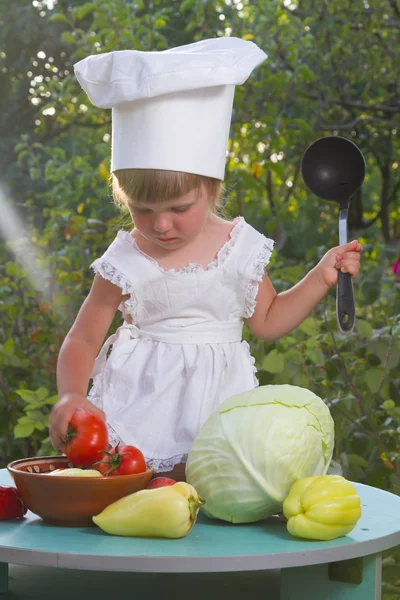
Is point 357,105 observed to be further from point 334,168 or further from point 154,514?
point 154,514

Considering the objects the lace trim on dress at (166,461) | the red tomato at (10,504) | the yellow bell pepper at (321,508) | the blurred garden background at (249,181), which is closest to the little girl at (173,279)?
the lace trim on dress at (166,461)

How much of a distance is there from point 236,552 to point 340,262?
87cm

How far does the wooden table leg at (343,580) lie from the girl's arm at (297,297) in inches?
28.9

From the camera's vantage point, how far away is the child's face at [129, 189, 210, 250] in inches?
79.1

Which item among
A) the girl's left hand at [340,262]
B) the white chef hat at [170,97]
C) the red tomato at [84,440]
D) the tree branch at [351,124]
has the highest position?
the tree branch at [351,124]

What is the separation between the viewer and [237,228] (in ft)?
7.57

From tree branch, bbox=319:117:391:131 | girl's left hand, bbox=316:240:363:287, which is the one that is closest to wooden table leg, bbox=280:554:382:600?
girl's left hand, bbox=316:240:363:287

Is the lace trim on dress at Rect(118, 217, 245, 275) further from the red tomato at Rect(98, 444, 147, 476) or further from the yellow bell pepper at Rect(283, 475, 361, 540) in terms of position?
the yellow bell pepper at Rect(283, 475, 361, 540)

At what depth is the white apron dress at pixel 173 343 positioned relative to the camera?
2117mm

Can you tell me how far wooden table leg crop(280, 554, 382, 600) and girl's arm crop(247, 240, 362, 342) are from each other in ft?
2.41

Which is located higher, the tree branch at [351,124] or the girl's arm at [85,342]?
the tree branch at [351,124]

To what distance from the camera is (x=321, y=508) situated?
155 centimetres

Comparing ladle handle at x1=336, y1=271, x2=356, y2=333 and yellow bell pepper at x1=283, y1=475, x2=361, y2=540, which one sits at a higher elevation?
ladle handle at x1=336, y1=271, x2=356, y2=333

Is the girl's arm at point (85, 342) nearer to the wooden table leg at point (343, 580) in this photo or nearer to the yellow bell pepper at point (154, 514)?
the yellow bell pepper at point (154, 514)
